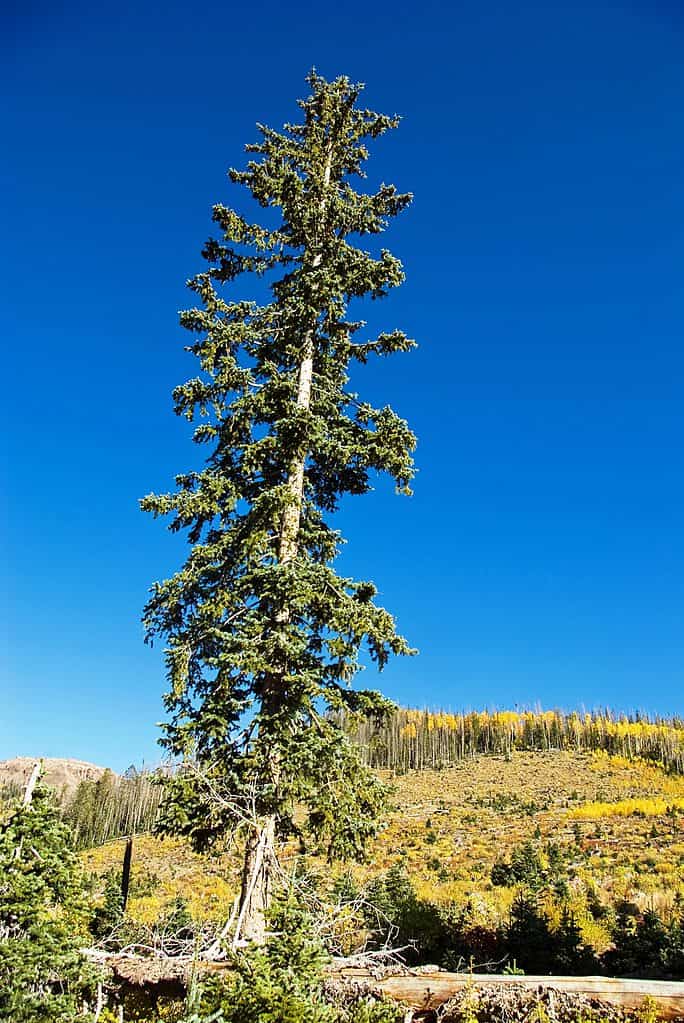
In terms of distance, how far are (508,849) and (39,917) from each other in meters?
36.2

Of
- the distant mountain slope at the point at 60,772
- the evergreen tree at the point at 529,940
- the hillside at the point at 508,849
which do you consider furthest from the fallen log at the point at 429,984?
the distant mountain slope at the point at 60,772

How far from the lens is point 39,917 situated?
6.40m

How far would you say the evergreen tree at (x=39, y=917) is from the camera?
605 cm

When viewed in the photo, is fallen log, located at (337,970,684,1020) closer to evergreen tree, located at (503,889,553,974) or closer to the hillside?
the hillside

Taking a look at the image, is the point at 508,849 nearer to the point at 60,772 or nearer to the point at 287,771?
the point at 287,771

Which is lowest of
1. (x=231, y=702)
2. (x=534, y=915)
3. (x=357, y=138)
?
(x=534, y=915)

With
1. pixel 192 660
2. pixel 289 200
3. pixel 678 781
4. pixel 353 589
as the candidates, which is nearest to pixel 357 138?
pixel 289 200

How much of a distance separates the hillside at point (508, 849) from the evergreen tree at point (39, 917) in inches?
85.1

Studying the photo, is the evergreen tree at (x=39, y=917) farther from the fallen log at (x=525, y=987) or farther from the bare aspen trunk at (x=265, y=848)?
the fallen log at (x=525, y=987)

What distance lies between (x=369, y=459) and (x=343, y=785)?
5.11 m

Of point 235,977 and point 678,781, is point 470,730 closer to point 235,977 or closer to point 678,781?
point 678,781

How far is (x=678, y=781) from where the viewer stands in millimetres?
68938

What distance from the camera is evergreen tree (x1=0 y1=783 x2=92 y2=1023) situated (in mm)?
6055

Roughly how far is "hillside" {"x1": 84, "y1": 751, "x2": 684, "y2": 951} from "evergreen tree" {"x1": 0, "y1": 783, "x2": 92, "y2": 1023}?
85.1 inches
